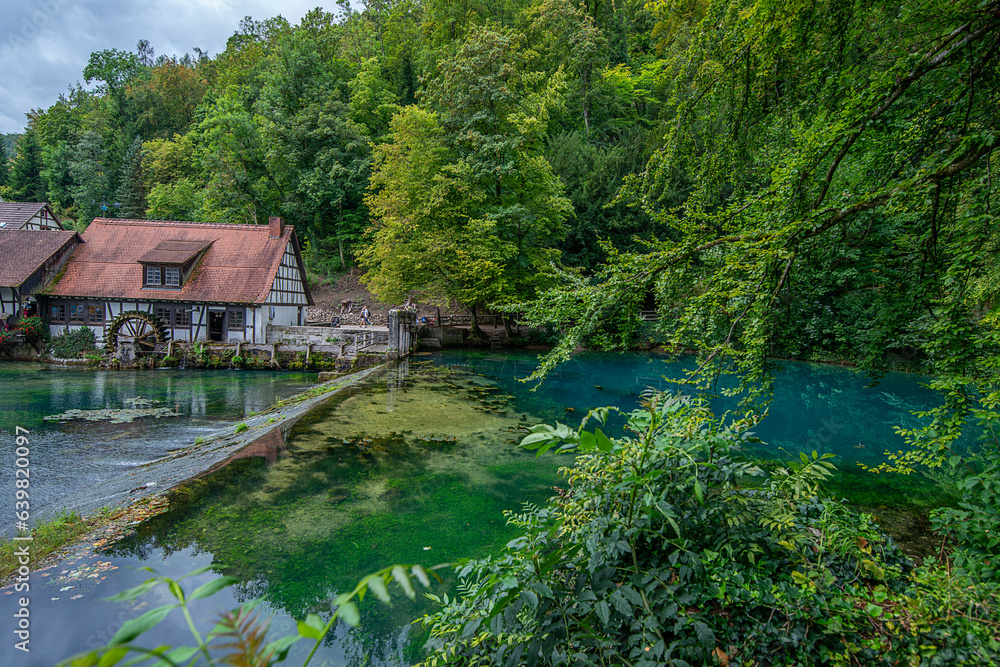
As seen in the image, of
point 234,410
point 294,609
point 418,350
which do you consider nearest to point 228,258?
point 418,350

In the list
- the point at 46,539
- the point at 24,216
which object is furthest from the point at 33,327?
the point at 46,539

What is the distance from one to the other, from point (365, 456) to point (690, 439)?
6.53 meters

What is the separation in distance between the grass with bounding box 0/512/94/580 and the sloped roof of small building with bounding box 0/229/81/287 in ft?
69.8

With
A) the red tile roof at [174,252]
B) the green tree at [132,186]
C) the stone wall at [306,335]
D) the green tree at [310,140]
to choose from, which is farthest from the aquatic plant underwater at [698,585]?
the green tree at [132,186]

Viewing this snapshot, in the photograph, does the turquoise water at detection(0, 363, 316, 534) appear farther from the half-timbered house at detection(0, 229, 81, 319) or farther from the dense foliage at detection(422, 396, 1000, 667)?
the dense foliage at detection(422, 396, 1000, 667)

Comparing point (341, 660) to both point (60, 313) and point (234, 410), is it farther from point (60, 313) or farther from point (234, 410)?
point (60, 313)

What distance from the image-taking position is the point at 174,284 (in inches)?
855

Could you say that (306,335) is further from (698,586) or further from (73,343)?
(698,586)

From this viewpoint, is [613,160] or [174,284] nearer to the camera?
[174,284]

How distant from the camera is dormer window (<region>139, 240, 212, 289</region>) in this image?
21.4 m

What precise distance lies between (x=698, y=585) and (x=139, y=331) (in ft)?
80.8

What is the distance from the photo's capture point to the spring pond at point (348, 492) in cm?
422

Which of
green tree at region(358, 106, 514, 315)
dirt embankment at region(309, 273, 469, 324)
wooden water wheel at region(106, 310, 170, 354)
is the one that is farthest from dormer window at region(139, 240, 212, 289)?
green tree at region(358, 106, 514, 315)

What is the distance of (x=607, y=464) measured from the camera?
2.63 meters
